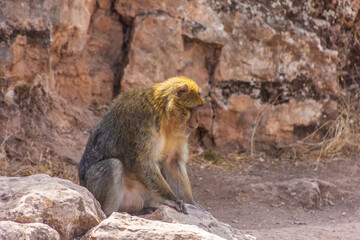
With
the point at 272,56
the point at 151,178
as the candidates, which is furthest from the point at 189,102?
the point at 272,56

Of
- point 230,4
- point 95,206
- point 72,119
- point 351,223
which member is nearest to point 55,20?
point 72,119

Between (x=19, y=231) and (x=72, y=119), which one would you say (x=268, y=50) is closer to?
(x=72, y=119)

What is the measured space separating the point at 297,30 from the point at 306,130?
5.44 ft

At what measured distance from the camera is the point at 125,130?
576cm

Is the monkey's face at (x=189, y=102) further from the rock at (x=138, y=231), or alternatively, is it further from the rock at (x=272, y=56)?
the rock at (x=272, y=56)

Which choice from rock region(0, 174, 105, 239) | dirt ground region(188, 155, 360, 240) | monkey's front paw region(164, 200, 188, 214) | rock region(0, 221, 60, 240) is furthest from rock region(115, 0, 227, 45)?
A: rock region(0, 221, 60, 240)

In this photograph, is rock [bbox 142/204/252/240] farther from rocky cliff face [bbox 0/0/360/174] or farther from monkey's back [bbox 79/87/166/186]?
rocky cliff face [bbox 0/0/360/174]

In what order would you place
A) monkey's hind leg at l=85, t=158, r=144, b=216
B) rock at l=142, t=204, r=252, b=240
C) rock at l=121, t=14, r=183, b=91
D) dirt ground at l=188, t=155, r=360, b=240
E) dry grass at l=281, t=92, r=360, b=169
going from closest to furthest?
rock at l=142, t=204, r=252, b=240 < monkey's hind leg at l=85, t=158, r=144, b=216 < dirt ground at l=188, t=155, r=360, b=240 < rock at l=121, t=14, r=183, b=91 < dry grass at l=281, t=92, r=360, b=169

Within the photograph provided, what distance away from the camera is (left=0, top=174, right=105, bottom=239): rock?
357 centimetres

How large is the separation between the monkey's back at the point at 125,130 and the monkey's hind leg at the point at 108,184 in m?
0.17

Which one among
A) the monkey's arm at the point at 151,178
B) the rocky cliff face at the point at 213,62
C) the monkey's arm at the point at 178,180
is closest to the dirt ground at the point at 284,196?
the rocky cliff face at the point at 213,62

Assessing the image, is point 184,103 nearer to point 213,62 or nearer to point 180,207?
point 180,207

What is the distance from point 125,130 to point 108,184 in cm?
61

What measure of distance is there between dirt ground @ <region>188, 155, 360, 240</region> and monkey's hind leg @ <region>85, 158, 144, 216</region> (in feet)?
5.11
